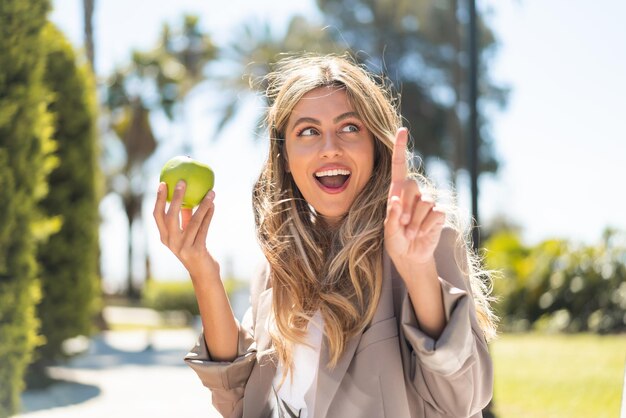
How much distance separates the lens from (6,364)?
6117 mm

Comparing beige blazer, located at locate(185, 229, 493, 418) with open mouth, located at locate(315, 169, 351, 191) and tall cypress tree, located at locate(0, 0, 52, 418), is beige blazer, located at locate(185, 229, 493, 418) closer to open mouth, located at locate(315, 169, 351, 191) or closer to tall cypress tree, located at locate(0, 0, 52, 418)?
open mouth, located at locate(315, 169, 351, 191)

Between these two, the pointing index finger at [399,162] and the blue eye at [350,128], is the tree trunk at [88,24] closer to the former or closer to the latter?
the blue eye at [350,128]

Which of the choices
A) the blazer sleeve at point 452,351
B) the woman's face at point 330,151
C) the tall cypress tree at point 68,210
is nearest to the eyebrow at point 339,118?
the woman's face at point 330,151

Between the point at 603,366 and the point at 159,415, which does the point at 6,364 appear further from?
the point at 603,366

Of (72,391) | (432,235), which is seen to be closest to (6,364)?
(72,391)

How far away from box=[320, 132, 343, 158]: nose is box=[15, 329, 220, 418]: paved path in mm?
6468

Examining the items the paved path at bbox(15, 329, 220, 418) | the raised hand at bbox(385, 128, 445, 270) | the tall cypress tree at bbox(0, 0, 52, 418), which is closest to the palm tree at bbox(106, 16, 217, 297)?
the paved path at bbox(15, 329, 220, 418)

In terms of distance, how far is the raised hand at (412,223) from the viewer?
73.4 inches

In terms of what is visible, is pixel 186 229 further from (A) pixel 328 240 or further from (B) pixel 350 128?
(B) pixel 350 128

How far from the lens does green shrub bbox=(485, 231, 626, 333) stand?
48.4ft

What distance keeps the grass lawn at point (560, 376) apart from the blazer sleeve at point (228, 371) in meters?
5.84

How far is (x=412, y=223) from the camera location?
1880 mm

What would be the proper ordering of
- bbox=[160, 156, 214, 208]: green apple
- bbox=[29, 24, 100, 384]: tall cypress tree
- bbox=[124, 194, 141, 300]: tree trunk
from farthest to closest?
1. bbox=[124, 194, 141, 300]: tree trunk
2. bbox=[29, 24, 100, 384]: tall cypress tree
3. bbox=[160, 156, 214, 208]: green apple

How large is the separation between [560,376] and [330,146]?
8.28m
